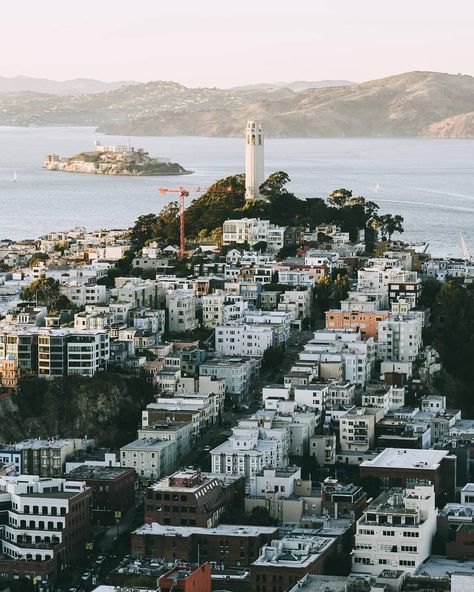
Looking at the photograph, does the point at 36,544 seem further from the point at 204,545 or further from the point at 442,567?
the point at 442,567

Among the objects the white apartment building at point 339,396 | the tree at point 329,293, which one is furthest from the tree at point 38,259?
the white apartment building at point 339,396

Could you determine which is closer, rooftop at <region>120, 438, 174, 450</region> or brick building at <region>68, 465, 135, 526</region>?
brick building at <region>68, 465, 135, 526</region>

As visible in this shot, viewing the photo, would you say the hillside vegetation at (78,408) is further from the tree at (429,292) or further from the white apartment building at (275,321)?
the tree at (429,292)

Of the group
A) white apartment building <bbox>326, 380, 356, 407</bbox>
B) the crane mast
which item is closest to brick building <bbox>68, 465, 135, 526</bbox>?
white apartment building <bbox>326, 380, 356, 407</bbox>

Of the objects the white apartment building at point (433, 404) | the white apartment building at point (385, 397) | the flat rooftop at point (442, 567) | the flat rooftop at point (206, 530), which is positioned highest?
the white apartment building at point (385, 397)

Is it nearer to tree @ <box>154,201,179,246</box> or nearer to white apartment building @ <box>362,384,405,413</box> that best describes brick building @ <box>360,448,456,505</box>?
white apartment building @ <box>362,384,405,413</box>

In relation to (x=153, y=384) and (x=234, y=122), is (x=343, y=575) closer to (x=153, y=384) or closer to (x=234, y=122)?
(x=153, y=384)

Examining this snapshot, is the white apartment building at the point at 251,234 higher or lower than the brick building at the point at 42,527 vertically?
higher
